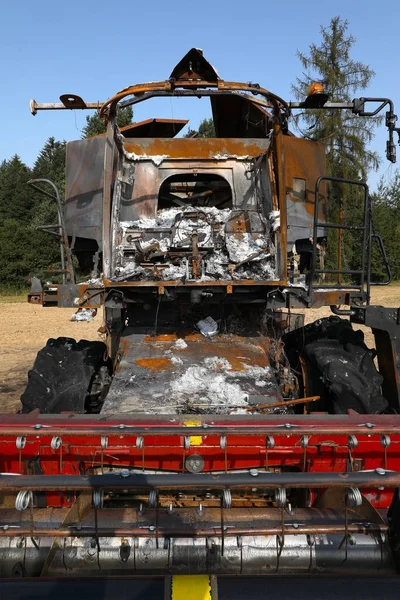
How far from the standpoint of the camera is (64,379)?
13.5 feet

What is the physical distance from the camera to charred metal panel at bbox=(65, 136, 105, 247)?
4672 mm

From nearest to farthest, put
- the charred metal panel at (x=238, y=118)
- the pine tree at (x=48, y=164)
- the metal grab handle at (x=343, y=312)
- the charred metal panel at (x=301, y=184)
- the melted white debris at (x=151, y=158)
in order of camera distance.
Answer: the metal grab handle at (x=343, y=312) < the charred metal panel at (x=301, y=184) < the melted white debris at (x=151, y=158) < the charred metal panel at (x=238, y=118) < the pine tree at (x=48, y=164)

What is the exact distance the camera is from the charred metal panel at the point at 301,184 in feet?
15.2

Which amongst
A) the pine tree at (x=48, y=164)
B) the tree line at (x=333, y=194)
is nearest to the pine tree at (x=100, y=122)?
the tree line at (x=333, y=194)

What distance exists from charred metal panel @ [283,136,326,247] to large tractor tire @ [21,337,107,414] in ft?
6.85

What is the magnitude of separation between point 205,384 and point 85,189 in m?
2.17

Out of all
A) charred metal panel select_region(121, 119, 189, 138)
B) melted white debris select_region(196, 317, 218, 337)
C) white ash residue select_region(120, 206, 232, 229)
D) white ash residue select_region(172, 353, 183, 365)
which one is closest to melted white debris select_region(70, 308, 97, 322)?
white ash residue select_region(172, 353, 183, 365)

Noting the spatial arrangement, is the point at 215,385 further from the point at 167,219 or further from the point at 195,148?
the point at 195,148

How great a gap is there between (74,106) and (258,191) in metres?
1.87

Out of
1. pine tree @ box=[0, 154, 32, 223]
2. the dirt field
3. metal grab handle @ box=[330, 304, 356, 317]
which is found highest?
pine tree @ box=[0, 154, 32, 223]

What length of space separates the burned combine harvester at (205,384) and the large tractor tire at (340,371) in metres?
0.02

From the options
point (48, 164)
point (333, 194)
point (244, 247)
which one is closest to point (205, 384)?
point (244, 247)

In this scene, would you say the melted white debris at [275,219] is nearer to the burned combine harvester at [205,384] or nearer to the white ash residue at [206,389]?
the burned combine harvester at [205,384]

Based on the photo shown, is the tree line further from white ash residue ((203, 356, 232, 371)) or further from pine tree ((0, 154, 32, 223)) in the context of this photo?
white ash residue ((203, 356, 232, 371))
